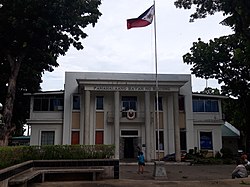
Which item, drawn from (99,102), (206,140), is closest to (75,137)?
(99,102)


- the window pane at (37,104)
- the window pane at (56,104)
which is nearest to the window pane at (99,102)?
the window pane at (56,104)

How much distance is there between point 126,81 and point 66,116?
6193 mm

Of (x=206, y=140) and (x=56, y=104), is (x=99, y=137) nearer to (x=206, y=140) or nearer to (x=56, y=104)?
(x=56, y=104)

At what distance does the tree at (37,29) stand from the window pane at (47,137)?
22.7 ft

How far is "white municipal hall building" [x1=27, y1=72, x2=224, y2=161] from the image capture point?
2588 centimetres

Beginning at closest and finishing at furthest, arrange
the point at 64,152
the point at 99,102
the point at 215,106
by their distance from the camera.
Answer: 1. the point at 64,152
2. the point at 99,102
3. the point at 215,106

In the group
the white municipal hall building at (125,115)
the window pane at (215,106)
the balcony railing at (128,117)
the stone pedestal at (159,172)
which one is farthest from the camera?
the window pane at (215,106)

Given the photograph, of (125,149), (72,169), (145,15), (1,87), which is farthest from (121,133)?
(72,169)

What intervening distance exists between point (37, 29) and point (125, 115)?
441 inches

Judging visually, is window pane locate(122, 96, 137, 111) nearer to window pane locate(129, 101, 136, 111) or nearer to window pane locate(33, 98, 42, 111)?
window pane locate(129, 101, 136, 111)

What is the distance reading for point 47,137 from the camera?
27391 millimetres

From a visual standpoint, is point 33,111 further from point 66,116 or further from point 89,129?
point 89,129

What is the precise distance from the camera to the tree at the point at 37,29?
18.8m

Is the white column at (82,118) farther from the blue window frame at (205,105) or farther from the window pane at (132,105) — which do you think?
the blue window frame at (205,105)
